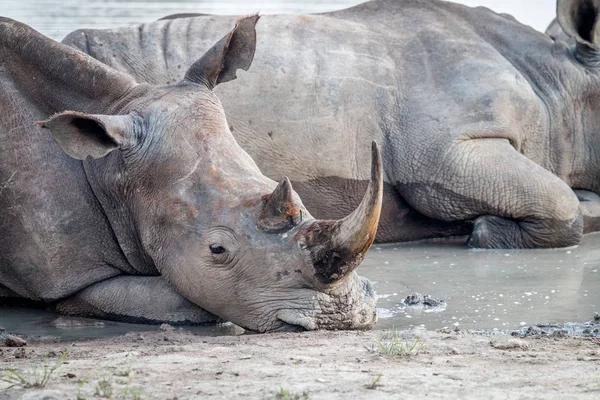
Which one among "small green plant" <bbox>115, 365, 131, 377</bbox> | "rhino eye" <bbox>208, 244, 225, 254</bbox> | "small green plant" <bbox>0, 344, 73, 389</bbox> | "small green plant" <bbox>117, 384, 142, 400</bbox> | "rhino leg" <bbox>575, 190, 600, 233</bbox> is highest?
"rhino leg" <bbox>575, 190, 600, 233</bbox>

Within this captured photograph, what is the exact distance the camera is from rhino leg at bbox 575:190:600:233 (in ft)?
31.4

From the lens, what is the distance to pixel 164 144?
6.50 meters

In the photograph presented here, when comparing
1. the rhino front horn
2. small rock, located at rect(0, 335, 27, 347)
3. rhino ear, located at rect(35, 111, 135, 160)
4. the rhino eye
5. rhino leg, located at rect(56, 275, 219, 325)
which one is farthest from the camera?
rhino leg, located at rect(56, 275, 219, 325)

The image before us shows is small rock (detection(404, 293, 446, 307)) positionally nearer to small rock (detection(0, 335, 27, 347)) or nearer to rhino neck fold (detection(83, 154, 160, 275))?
rhino neck fold (detection(83, 154, 160, 275))

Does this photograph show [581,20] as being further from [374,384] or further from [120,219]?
[374,384]

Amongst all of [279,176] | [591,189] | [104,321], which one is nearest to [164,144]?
[104,321]

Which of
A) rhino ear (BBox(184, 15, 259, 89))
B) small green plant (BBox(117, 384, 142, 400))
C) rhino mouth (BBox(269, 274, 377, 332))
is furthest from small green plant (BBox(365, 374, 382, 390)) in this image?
rhino ear (BBox(184, 15, 259, 89))

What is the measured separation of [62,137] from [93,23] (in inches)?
399

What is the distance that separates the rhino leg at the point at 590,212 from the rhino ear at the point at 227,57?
3.44m

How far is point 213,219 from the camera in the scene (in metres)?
6.18

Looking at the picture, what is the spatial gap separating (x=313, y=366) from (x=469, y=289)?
2.60 metres

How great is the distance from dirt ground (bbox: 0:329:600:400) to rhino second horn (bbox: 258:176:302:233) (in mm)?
515

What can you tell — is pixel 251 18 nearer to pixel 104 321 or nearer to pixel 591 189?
pixel 104 321

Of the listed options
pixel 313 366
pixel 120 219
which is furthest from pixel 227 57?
pixel 313 366
